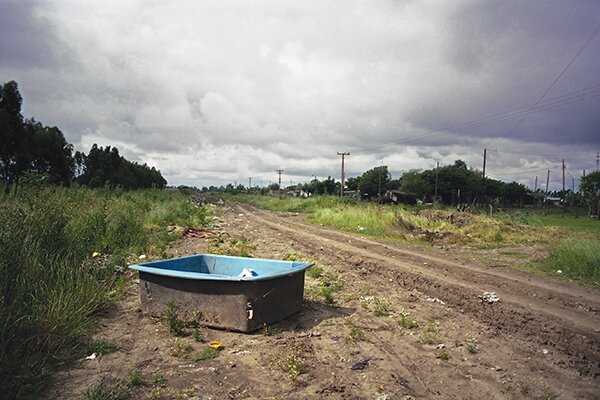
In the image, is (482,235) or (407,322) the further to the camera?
(482,235)

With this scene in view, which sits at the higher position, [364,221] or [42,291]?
[42,291]

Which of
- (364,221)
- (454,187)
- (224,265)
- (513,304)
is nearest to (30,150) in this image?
(364,221)

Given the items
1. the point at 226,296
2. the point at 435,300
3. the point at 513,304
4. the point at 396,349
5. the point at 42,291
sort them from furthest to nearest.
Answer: the point at 435,300 → the point at 513,304 → the point at 226,296 → the point at 396,349 → the point at 42,291

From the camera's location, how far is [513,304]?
582 centimetres

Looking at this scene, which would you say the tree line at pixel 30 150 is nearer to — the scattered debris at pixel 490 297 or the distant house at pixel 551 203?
the scattered debris at pixel 490 297

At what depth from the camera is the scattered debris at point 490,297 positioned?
19.8 ft

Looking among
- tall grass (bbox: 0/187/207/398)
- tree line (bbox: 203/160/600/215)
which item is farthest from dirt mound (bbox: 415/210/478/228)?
tree line (bbox: 203/160/600/215)

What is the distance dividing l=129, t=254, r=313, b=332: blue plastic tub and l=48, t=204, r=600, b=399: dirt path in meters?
0.18

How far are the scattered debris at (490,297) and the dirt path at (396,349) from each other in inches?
3.3

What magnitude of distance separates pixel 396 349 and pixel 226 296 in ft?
6.65

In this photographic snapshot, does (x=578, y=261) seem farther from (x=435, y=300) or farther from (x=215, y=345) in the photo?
(x=215, y=345)

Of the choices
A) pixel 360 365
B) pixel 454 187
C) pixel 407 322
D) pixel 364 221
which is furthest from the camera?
pixel 454 187

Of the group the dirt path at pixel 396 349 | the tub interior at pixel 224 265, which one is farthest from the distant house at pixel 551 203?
the tub interior at pixel 224 265

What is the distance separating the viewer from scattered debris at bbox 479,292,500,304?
19.8 feet
